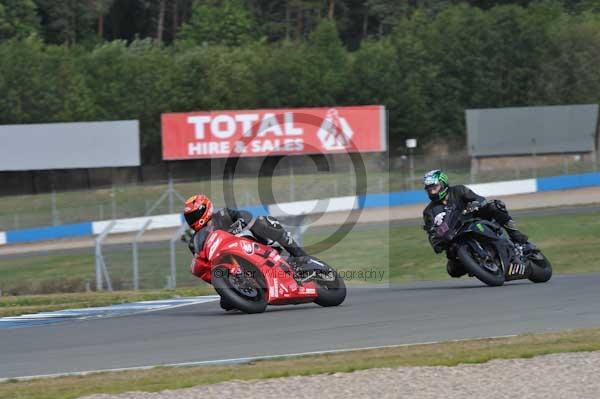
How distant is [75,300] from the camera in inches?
734

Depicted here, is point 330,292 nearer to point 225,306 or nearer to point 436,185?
point 225,306

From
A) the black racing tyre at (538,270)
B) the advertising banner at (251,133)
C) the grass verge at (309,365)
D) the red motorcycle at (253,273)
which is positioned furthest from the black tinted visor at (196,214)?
the advertising banner at (251,133)

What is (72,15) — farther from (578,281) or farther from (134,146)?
(578,281)

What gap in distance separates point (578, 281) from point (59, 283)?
1258 centimetres

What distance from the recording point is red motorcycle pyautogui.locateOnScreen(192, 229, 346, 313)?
42.5 ft

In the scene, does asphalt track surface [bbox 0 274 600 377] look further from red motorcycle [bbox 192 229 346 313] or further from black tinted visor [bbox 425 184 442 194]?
black tinted visor [bbox 425 184 442 194]

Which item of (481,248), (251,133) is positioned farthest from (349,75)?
(481,248)

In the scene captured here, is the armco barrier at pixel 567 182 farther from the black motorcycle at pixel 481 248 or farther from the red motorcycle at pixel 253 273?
the red motorcycle at pixel 253 273

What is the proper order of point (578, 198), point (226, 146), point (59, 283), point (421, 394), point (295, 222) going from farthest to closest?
point (226, 146) → point (578, 198) → point (295, 222) → point (59, 283) → point (421, 394)

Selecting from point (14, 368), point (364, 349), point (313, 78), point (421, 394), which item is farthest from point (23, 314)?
point (313, 78)

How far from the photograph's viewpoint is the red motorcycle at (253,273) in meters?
12.9

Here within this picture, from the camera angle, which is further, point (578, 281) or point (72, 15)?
point (72, 15)

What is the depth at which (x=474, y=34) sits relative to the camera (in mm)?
65438

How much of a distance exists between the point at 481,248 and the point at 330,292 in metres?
2.49
